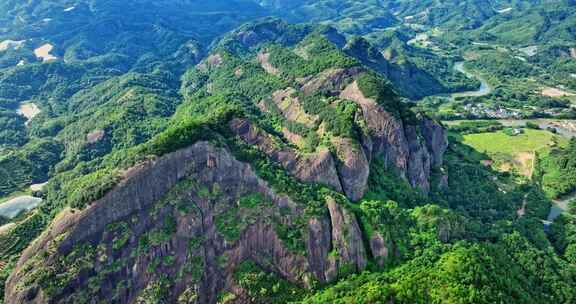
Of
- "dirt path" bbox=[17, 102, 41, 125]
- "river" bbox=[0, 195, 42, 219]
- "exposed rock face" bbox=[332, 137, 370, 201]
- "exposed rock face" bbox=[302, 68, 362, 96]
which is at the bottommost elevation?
"dirt path" bbox=[17, 102, 41, 125]

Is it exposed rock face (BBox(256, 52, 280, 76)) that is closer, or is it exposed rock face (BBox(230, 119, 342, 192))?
exposed rock face (BBox(230, 119, 342, 192))

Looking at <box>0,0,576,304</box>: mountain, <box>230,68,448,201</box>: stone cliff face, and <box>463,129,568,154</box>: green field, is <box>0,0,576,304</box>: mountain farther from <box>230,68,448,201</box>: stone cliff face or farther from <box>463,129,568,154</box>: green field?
<box>463,129,568,154</box>: green field

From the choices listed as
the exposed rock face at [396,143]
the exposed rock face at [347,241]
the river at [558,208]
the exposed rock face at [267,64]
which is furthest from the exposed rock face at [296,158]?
the river at [558,208]

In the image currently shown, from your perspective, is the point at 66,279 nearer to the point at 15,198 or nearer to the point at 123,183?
the point at 123,183

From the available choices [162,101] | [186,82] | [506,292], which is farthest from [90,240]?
[186,82]

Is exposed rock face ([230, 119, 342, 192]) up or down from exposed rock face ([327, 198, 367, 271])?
up

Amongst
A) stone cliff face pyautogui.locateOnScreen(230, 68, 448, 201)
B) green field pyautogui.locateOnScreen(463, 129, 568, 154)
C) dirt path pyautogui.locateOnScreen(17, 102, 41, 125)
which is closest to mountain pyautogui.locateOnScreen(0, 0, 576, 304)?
stone cliff face pyautogui.locateOnScreen(230, 68, 448, 201)

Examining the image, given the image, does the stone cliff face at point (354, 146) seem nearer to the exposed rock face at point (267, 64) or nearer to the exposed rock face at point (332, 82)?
the exposed rock face at point (332, 82)

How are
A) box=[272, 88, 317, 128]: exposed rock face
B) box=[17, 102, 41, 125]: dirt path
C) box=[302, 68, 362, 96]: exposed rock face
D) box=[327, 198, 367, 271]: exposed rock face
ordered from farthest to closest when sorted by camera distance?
box=[17, 102, 41, 125]: dirt path
box=[302, 68, 362, 96]: exposed rock face
box=[272, 88, 317, 128]: exposed rock face
box=[327, 198, 367, 271]: exposed rock face
